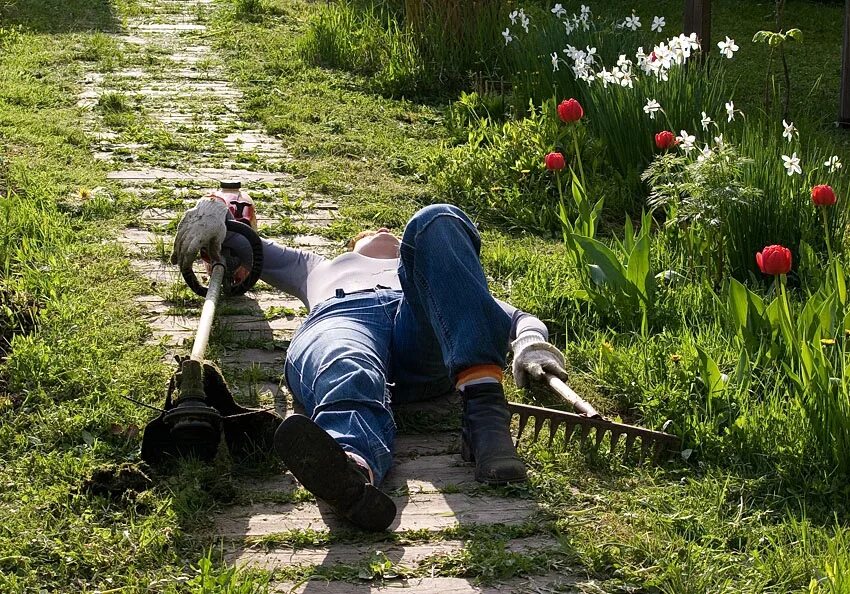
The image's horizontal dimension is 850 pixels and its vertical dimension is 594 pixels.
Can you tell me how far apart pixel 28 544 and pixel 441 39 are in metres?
6.22

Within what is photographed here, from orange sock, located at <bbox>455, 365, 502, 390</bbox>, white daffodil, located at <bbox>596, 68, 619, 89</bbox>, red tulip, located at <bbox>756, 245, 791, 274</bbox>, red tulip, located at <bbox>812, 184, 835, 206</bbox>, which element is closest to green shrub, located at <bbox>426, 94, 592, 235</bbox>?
white daffodil, located at <bbox>596, 68, 619, 89</bbox>

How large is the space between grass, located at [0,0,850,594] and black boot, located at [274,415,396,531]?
→ 0.10 metres

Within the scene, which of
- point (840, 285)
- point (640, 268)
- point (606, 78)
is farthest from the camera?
point (606, 78)

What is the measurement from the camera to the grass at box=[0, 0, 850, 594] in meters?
2.71

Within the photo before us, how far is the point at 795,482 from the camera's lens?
3.16 meters

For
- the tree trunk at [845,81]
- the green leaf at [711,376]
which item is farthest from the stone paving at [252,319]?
the tree trunk at [845,81]

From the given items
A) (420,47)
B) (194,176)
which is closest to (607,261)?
(194,176)

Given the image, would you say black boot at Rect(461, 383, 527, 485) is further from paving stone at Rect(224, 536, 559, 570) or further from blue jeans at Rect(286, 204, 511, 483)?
paving stone at Rect(224, 536, 559, 570)

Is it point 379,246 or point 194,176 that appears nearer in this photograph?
point 379,246

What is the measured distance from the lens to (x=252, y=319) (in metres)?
4.38

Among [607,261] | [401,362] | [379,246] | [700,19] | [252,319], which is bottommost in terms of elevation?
[252,319]

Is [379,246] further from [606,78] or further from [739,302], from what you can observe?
[606,78]

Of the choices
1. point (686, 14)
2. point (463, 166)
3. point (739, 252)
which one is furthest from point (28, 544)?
point (686, 14)

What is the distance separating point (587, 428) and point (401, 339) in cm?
63
